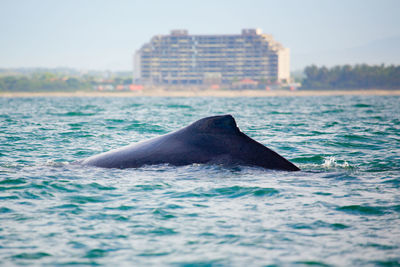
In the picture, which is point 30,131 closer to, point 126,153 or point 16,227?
point 126,153

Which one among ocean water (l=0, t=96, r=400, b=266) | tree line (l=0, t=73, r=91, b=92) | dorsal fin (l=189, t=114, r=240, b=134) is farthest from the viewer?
tree line (l=0, t=73, r=91, b=92)

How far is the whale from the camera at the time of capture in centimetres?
975

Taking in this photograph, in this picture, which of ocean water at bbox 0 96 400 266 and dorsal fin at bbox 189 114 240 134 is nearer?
ocean water at bbox 0 96 400 266

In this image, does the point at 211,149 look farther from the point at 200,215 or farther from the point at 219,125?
the point at 200,215

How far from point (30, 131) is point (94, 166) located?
44.5ft

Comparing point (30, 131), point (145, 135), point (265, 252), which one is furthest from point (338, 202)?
point (30, 131)

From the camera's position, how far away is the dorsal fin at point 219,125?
31.7 ft

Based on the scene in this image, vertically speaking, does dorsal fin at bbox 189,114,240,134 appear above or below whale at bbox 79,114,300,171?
above

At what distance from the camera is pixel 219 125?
31.9 ft

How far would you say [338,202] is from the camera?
27.7 ft

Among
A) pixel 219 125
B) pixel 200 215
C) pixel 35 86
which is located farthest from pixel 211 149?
pixel 35 86

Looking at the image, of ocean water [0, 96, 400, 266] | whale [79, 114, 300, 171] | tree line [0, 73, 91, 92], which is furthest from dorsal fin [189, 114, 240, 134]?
tree line [0, 73, 91, 92]

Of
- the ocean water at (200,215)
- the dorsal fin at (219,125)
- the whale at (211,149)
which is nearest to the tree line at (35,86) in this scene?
the ocean water at (200,215)

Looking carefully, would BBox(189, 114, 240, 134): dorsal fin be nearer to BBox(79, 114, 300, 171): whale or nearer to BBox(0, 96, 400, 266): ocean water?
BBox(79, 114, 300, 171): whale
